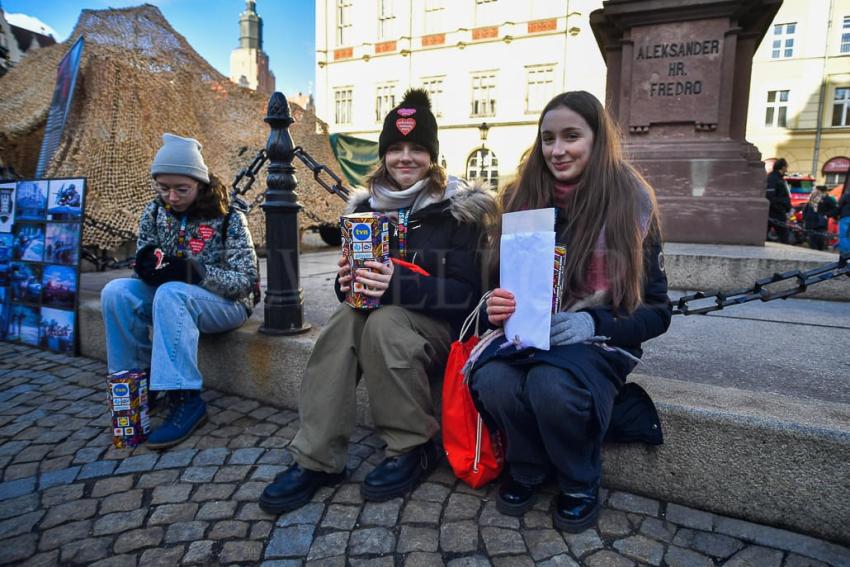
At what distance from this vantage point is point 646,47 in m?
5.44

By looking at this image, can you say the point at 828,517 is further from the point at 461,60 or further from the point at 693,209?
the point at 461,60

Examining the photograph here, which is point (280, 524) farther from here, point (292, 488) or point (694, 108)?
point (694, 108)

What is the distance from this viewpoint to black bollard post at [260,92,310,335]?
8.86 feet

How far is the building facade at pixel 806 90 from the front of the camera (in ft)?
72.2

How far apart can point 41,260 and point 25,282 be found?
0.26 metres

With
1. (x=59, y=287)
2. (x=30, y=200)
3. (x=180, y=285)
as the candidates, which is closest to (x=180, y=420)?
(x=180, y=285)

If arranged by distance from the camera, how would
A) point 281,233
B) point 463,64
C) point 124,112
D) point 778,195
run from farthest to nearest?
point 463,64, point 778,195, point 124,112, point 281,233

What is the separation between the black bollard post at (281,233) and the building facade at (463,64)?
65.4 ft

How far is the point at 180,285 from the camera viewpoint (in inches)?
96.3

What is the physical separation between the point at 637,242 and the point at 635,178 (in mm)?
282

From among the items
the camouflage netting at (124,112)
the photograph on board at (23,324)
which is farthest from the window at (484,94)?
the photograph on board at (23,324)

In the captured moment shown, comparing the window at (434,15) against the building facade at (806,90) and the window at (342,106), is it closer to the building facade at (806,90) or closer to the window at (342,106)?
the window at (342,106)

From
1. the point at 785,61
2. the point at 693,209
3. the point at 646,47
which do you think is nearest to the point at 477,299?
the point at 693,209

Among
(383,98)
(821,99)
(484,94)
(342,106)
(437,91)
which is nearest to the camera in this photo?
(821,99)
